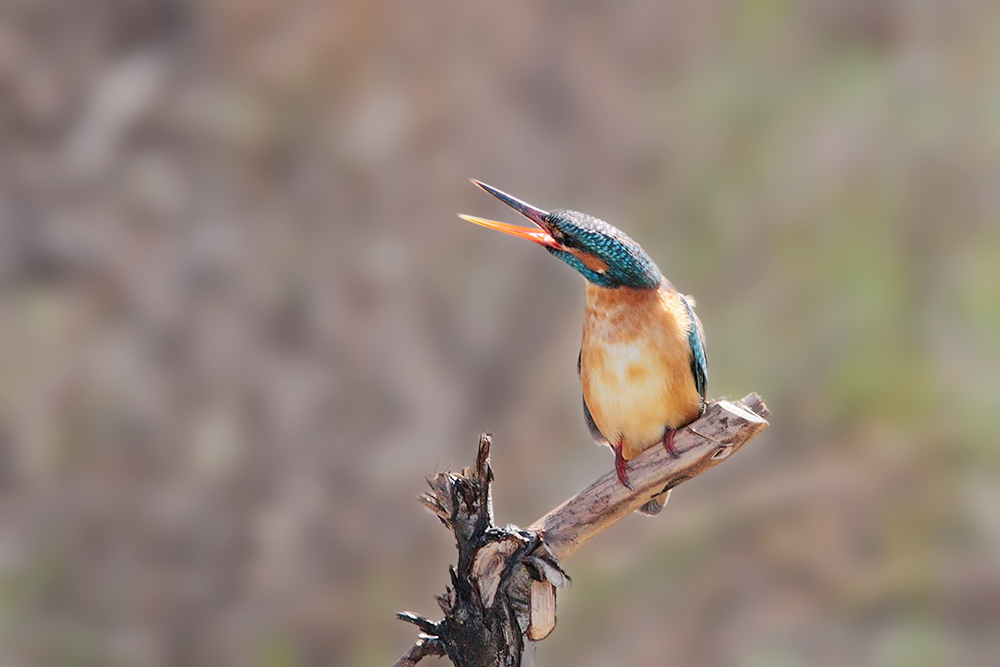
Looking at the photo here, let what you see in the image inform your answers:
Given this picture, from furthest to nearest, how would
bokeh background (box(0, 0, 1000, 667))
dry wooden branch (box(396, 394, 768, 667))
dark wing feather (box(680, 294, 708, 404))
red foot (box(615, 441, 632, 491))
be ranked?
bokeh background (box(0, 0, 1000, 667)) → dark wing feather (box(680, 294, 708, 404)) → red foot (box(615, 441, 632, 491)) → dry wooden branch (box(396, 394, 768, 667))

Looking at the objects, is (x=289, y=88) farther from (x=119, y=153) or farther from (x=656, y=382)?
(x=656, y=382)

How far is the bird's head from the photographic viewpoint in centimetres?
243

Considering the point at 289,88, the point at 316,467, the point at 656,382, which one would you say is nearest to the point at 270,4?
the point at 289,88

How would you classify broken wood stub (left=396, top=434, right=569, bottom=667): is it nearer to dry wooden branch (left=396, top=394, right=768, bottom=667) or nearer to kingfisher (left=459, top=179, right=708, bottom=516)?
dry wooden branch (left=396, top=394, right=768, bottom=667)

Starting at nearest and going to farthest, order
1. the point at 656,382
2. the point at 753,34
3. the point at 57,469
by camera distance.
Result: the point at 656,382
the point at 57,469
the point at 753,34

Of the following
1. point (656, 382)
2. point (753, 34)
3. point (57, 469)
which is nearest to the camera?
point (656, 382)

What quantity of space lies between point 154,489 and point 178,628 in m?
0.69

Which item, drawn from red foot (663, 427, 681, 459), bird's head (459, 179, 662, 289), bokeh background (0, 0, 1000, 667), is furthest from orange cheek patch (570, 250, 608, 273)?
bokeh background (0, 0, 1000, 667)

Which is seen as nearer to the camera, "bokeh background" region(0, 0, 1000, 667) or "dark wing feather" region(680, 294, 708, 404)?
"dark wing feather" region(680, 294, 708, 404)

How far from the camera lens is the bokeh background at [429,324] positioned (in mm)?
5125

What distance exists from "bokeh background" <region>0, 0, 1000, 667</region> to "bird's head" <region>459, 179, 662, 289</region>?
2629 mm

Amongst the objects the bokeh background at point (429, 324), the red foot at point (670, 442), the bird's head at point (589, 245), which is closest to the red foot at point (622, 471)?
the red foot at point (670, 442)

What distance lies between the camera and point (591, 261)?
248cm

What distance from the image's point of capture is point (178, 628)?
517 cm
